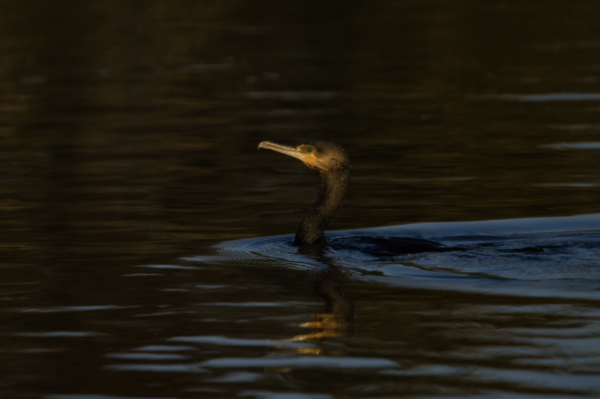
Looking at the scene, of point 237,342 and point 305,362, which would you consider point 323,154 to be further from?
point 305,362

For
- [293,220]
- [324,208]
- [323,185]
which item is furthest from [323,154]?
[293,220]

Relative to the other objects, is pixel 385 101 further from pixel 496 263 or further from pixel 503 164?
pixel 496 263

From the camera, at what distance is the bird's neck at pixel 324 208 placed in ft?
34.4

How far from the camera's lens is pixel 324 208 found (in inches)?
419

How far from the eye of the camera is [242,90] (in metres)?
21.2

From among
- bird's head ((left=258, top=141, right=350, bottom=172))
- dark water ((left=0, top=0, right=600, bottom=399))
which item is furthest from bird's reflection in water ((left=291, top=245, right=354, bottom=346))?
bird's head ((left=258, top=141, right=350, bottom=172))

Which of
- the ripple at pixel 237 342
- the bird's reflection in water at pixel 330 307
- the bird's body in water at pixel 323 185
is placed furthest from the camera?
the bird's body in water at pixel 323 185

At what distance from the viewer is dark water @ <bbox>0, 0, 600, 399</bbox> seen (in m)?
7.02

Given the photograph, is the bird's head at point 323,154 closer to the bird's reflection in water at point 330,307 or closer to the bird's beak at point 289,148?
the bird's beak at point 289,148

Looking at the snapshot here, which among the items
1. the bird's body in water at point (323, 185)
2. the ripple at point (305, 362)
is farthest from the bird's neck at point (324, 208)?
the ripple at point (305, 362)

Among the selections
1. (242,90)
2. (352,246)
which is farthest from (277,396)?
(242,90)

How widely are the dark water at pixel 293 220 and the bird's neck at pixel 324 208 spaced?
0.25 metres

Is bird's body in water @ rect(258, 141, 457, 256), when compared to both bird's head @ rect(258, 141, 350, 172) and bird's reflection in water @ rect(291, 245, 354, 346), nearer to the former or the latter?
bird's head @ rect(258, 141, 350, 172)

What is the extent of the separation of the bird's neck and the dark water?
0.81 feet
